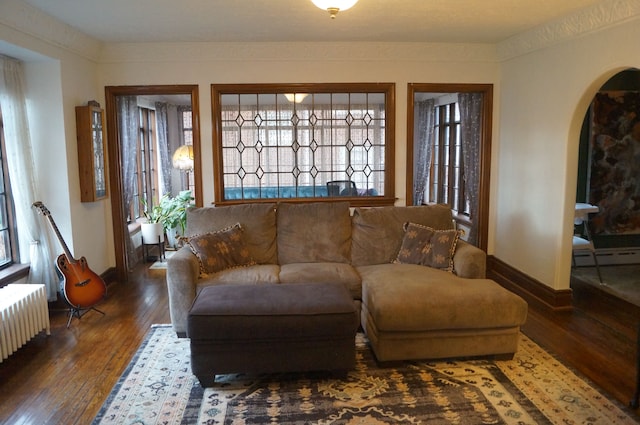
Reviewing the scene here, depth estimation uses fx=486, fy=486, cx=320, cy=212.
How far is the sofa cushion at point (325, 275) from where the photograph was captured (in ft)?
12.5

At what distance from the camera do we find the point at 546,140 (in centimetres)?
453

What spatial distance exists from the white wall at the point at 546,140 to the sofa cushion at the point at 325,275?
1942mm

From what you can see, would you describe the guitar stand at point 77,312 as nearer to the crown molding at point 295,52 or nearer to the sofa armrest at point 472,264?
the crown molding at point 295,52

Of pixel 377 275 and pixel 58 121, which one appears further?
pixel 58 121


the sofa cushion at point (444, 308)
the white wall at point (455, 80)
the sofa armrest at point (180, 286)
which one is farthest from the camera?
the white wall at point (455, 80)

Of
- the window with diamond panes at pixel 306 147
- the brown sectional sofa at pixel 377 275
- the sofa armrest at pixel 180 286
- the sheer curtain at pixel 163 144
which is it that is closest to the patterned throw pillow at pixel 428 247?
the brown sectional sofa at pixel 377 275

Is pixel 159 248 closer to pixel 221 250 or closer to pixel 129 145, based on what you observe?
pixel 129 145

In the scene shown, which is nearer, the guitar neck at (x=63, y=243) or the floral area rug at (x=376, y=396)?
the floral area rug at (x=376, y=396)

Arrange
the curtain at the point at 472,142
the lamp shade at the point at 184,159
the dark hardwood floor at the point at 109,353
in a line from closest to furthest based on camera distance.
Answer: the dark hardwood floor at the point at 109,353 < the curtain at the point at 472,142 < the lamp shade at the point at 184,159

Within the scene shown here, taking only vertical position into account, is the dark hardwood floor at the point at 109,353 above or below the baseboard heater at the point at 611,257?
below

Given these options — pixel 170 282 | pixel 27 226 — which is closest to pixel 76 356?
pixel 170 282

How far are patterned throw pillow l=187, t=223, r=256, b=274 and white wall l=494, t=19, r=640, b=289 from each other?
108 inches

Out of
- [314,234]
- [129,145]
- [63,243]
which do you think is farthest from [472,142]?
[63,243]

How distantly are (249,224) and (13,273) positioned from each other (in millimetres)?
1997
